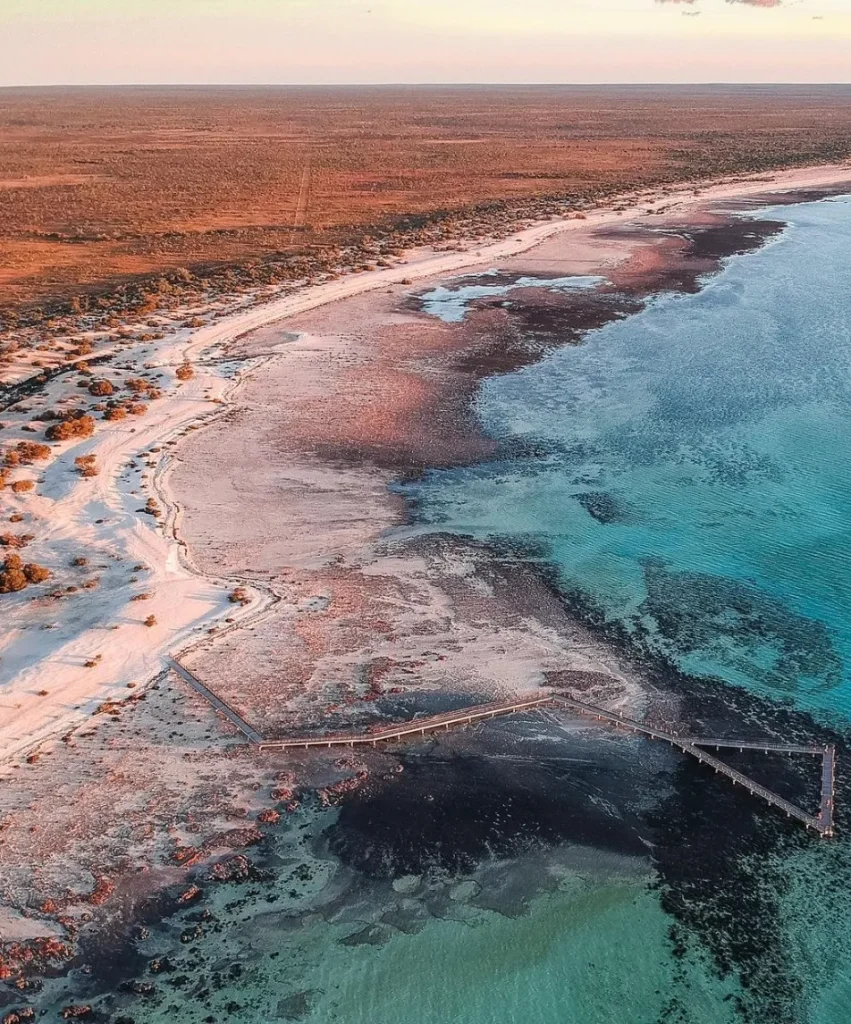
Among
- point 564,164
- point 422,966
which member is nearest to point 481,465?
point 422,966

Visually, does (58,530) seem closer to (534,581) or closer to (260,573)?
(260,573)

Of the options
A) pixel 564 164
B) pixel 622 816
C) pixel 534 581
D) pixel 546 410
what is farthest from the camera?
pixel 564 164

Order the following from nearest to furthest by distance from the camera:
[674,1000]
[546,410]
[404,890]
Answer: [674,1000] < [404,890] < [546,410]

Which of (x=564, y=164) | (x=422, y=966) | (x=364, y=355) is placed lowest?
(x=422, y=966)

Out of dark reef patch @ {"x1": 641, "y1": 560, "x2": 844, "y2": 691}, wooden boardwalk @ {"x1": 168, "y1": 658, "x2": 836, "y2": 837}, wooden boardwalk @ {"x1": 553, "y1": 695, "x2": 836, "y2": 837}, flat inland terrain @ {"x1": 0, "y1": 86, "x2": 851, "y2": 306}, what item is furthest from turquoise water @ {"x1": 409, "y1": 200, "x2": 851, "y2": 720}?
flat inland terrain @ {"x1": 0, "y1": 86, "x2": 851, "y2": 306}

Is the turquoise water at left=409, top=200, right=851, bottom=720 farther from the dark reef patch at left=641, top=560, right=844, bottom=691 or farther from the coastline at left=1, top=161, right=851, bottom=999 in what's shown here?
the coastline at left=1, top=161, right=851, bottom=999

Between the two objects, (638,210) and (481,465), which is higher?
(638,210)

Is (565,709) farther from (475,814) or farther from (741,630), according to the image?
(741,630)
